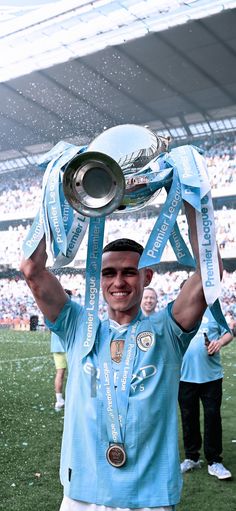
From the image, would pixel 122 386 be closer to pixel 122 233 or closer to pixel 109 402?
pixel 109 402

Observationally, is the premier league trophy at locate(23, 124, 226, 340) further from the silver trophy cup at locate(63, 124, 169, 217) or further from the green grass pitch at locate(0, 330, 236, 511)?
the green grass pitch at locate(0, 330, 236, 511)

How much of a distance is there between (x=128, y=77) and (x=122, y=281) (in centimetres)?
2617

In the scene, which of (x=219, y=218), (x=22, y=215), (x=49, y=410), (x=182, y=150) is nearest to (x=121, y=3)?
(x=219, y=218)

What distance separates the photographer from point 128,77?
89.4 ft

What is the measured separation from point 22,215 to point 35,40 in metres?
12.0

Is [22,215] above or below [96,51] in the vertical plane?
below

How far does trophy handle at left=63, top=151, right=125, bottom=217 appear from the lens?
5.98 ft

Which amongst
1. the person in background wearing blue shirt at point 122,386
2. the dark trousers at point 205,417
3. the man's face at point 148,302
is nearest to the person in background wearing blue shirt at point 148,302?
the man's face at point 148,302

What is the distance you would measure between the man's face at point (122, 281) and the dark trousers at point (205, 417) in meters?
2.98

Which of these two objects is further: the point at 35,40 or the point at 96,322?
the point at 35,40

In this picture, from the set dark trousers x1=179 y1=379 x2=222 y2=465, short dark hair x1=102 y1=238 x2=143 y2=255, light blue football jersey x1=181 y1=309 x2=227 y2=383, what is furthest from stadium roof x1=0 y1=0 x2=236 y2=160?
short dark hair x1=102 y1=238 x2=143 y2=255

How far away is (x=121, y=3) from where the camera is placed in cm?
2295

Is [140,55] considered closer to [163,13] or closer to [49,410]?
[163,13]

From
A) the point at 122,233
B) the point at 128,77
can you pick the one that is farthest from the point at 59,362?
the point at 128,77
